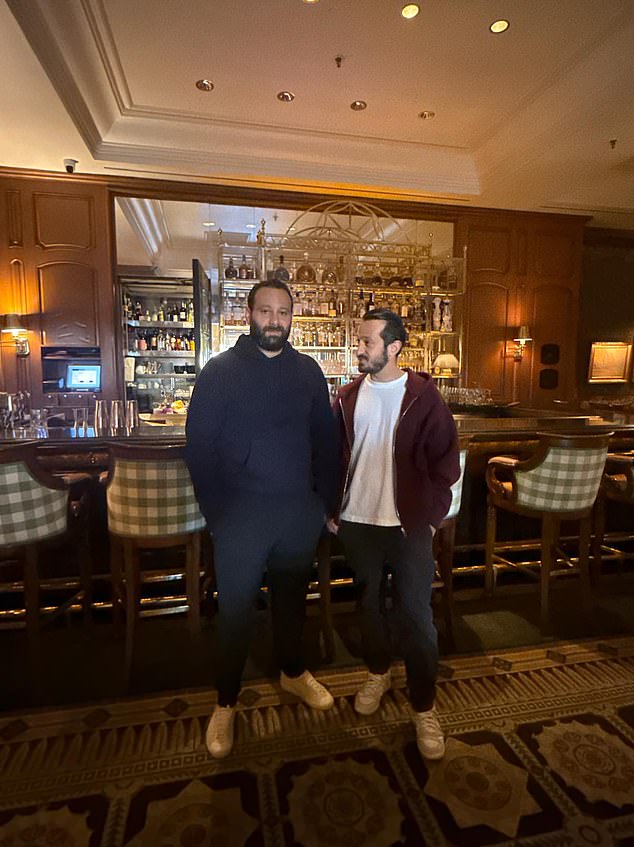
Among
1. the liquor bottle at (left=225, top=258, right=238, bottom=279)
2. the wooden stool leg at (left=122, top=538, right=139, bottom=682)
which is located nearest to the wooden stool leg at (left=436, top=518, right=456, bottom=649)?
the wooden stool leg at (left=122, top=538, right=139, bottom=682)

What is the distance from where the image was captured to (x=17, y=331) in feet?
17.4

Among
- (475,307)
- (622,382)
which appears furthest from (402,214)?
(622,382)

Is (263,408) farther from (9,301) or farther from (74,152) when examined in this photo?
(9,301)

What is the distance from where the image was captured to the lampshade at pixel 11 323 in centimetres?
518

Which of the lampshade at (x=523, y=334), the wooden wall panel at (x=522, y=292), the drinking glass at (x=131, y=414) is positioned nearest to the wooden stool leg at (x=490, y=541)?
the drinking glass at (x=131, y=414)

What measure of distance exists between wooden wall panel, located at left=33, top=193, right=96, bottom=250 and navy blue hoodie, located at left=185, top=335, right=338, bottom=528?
15.5 ft

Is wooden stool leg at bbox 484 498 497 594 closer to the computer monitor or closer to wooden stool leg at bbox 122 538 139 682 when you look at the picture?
wooden stool leg at bbox 122 538 139 682

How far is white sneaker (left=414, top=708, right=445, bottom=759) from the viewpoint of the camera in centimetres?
179

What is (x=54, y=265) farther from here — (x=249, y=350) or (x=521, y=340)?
(x=521, y=340)

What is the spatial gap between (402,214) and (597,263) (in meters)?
3.61

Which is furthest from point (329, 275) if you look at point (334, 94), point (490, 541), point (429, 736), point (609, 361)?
point (609, 361)

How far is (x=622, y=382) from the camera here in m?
7.85

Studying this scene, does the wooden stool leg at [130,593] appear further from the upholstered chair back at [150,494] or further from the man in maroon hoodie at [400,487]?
the man in maroon hoodie at [400,487]

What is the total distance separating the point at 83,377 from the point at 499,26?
516cm
